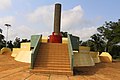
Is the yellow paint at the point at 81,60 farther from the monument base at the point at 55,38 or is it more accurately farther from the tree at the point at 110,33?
the tree at the point at 110,33

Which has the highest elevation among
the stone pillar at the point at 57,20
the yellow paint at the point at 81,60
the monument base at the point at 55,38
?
the stone pillar at the point at 57,20

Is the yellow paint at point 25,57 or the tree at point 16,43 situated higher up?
the tree at point 16,43

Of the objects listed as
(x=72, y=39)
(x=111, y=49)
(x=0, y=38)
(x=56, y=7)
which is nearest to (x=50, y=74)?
(x=72, y=39)

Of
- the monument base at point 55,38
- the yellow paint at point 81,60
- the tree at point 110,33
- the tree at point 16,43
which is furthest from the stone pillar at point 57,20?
the tree at point 16,43

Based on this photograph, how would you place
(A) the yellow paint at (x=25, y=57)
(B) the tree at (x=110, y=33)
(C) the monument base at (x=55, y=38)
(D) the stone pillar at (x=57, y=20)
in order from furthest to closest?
(B) the tree at (x=110, y=33) < (D) the stone pillar at (x=57, y=20) < (C) the monument base at (x=55, y=38) < (A) the yellow paint at (x=25, y=57)

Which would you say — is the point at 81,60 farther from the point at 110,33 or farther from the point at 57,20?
the point at 110,33

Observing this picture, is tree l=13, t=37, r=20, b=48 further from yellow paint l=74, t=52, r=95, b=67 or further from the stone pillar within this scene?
yellow paint l=74, t=52, r=95, b=67

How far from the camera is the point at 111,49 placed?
4862 centimetres

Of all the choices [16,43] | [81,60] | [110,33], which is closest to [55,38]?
[81,60]

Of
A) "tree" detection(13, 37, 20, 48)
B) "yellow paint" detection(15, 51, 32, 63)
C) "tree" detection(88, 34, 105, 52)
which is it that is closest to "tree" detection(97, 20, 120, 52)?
"tree" detection(88, 34, 105, 52)

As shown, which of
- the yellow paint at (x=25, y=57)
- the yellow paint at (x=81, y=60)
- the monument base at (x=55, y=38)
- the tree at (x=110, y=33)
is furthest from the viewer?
the tree at (x=110, y=33)

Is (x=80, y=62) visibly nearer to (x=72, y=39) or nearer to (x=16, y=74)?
(x=72, y=39)

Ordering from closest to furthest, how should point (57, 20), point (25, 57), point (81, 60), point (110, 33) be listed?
point (81, 60) < point (25, 57) < point (57, 20) < point (110, 33)

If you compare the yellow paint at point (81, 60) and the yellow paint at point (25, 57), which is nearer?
the yellow paint at point (81, 60)
